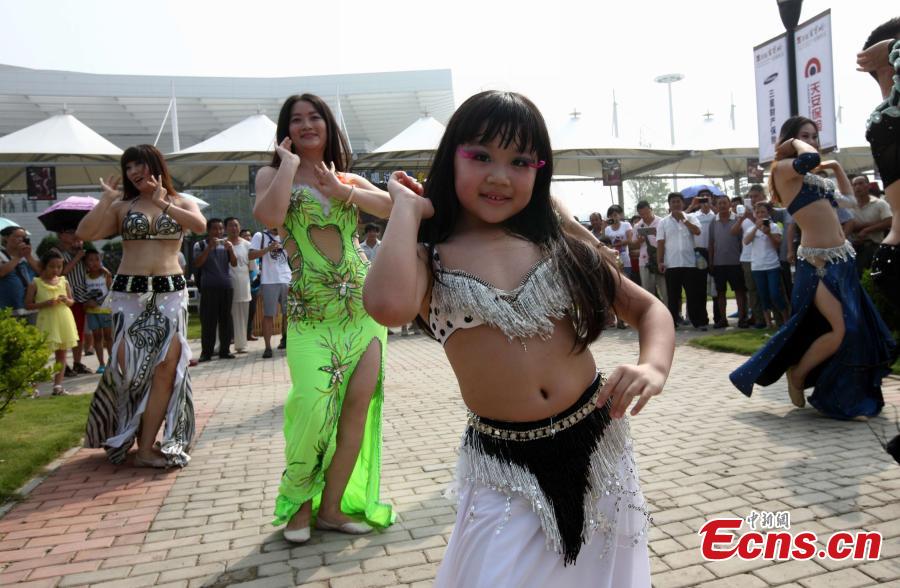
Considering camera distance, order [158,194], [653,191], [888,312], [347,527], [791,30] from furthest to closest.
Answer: [653,191]
[791,30]
[888,312]
[158,194]
[347,527]

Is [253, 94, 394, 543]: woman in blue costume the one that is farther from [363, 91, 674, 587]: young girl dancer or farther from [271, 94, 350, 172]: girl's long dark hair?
[363, 91, 674, 587]: young girl dancer

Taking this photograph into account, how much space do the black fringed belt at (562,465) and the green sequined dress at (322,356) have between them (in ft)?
5.72

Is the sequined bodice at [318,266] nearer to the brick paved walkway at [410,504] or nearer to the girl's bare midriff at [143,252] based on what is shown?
the brick paved walkway at [410,504]

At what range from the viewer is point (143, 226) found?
527 cm

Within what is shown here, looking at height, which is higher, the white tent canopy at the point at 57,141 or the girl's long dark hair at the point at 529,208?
the white tent canopy at the point at 57,141

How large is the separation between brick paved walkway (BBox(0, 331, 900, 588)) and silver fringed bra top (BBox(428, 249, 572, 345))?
5.25ft

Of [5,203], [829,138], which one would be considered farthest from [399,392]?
[5,203]

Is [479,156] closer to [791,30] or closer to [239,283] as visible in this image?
[791,30]

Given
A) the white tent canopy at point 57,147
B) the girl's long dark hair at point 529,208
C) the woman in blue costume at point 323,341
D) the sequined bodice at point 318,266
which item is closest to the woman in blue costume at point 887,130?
the girl's long dark hair at point 529,208

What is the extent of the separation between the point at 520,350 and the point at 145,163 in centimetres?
430

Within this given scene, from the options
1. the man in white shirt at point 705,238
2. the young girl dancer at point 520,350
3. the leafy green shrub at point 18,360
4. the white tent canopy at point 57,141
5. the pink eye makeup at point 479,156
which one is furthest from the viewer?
the white tent canopy at point 57,141

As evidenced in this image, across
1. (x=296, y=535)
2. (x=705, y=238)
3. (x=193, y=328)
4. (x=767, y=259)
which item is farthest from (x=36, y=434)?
(x=193, y=328)

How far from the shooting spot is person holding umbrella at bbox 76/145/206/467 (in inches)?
209

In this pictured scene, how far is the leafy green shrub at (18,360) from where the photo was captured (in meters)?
5.09
